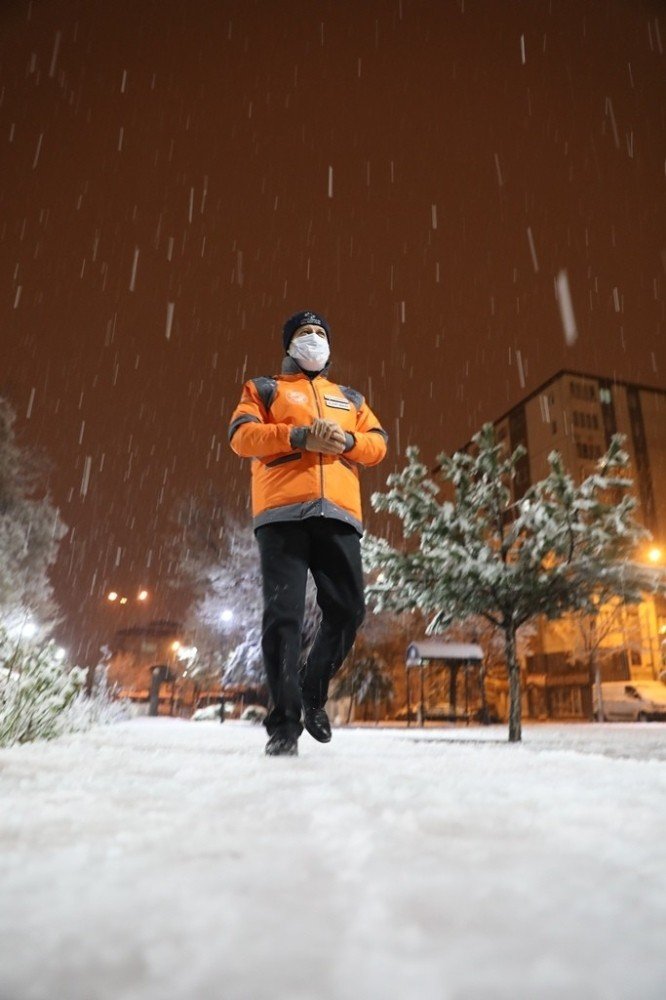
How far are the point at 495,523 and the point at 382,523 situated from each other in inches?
812

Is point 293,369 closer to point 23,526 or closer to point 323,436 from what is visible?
point 323,436

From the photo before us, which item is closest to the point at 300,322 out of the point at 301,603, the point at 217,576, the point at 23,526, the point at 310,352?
the point at 310,352

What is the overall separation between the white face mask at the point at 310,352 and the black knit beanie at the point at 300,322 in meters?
0.13

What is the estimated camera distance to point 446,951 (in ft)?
2.03

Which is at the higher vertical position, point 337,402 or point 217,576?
point 217,576

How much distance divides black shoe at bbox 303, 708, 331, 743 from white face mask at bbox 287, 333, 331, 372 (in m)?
2.07

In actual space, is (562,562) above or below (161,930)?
above

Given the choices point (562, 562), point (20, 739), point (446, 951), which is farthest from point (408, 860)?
point (562, 562)

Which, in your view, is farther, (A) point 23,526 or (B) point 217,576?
(A) point 23,526

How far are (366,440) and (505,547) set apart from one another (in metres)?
3.20

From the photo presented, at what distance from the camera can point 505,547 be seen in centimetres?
638

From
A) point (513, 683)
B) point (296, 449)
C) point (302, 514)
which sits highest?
point (296, 449)

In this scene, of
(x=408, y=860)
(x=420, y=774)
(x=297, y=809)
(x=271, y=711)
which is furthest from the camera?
(x=271, y=711)

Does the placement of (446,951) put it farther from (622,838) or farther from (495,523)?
(495,523)
